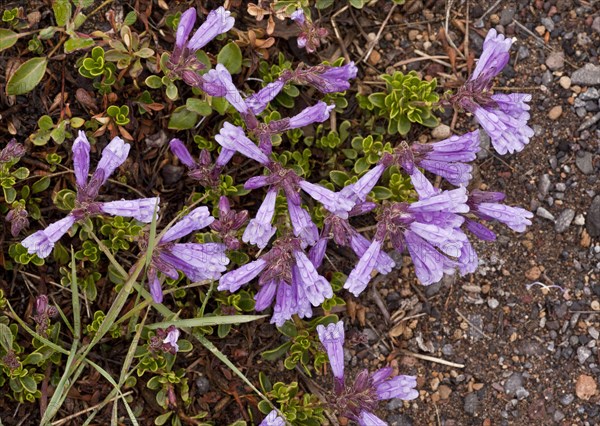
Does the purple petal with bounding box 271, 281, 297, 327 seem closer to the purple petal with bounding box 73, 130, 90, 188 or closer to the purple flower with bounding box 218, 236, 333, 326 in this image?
the purple flower with bounding box 218, 236, 333, 326

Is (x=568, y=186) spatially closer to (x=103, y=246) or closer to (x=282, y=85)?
(x=282, y=85)

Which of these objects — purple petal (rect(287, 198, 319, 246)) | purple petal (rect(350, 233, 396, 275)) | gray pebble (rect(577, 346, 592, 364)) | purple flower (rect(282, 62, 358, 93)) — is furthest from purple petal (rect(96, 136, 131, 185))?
gray pebble (rect(577, 346, 592, 364))

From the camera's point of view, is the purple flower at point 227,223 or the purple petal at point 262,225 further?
the purple flower at point 227,223

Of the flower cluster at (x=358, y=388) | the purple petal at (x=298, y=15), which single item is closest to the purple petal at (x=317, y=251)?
the flower cluster at (x=358, y=388)

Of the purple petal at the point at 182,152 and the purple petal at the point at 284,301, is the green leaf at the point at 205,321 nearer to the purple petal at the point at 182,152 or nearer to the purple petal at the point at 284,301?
the purple petal at the point at 284,301

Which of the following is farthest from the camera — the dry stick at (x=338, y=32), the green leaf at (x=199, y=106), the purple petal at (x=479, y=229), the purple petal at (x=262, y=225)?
the dry stick at (x=338, y=32)

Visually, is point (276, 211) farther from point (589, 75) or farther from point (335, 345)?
point (589, 75)
